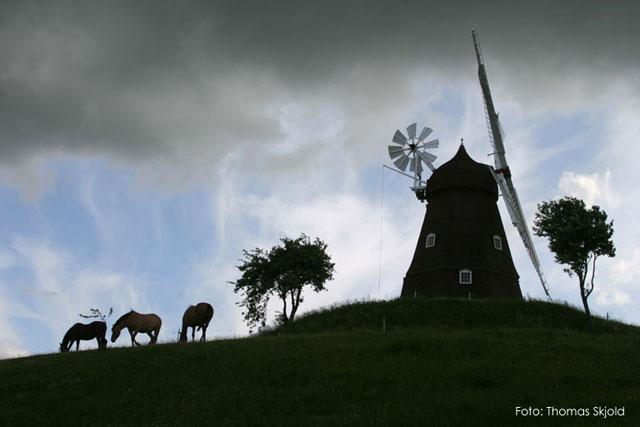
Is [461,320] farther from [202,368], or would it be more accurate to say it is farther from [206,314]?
[202,368]

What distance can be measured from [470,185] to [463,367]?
25.3 m

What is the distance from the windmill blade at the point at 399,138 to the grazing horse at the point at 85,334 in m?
27.5

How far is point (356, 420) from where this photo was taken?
545 inches

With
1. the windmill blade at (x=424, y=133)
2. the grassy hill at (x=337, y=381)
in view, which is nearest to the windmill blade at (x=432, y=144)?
the windmill blade at (x=424, y=133)

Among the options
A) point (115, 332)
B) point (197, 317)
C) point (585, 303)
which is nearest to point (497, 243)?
point (585, 303)

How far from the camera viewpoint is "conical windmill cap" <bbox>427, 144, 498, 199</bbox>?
42.4m

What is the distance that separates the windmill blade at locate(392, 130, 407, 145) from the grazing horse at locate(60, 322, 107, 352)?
27.5 m

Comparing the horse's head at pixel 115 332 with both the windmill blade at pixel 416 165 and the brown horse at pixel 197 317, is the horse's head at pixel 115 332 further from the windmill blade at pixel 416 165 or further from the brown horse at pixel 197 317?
the windmill blade at pixel 416 165

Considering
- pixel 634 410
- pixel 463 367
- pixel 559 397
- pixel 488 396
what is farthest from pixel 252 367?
pixel 634 410

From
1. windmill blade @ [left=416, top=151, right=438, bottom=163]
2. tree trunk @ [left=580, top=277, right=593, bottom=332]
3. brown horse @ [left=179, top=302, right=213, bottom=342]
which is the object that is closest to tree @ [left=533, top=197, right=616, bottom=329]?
tree trunk @ [left=580, top=277, right=593, bottom=332]

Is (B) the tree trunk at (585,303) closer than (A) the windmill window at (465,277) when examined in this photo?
Yes

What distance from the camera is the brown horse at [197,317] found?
3250 centimetres

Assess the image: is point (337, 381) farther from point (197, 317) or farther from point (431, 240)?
point (431, 240)

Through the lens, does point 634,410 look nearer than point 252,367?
Yes
